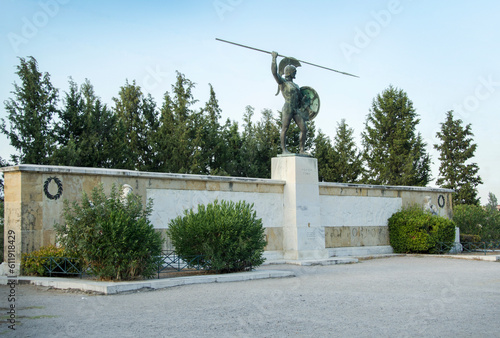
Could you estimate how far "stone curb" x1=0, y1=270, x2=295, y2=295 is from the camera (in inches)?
406

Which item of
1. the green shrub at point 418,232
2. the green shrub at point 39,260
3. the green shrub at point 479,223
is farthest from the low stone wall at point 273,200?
the green shrub at point 479,223

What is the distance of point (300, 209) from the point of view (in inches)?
711

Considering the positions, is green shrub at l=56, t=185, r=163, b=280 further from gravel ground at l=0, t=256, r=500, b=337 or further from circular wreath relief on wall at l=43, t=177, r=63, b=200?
circular wreath relief on wall at l=43, t=177, r=63, b=200

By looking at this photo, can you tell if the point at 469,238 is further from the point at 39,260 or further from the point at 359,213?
the point at 39,260

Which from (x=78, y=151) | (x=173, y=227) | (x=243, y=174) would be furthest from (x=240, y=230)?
(x=243, y=174)

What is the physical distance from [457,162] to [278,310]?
116ft

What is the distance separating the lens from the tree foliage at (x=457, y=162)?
4009 cm

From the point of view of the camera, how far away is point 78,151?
83.4ft

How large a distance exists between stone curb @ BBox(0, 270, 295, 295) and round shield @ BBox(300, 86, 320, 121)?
24.3 feet

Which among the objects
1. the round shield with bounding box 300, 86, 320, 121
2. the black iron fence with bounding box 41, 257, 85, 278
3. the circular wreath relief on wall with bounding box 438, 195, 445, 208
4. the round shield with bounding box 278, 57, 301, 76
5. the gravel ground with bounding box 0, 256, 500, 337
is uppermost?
the round shield with bounding box 278, 57, 301, 76

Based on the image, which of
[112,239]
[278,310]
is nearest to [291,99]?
[112,239]

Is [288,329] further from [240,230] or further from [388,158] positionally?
[388,158]

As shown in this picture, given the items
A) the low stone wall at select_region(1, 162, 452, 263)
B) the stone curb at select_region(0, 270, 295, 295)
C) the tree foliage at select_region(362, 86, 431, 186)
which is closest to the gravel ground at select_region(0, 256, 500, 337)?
the stone curb at select_region(0, 270, 295, 295)

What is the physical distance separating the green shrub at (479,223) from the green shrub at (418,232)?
679cm
